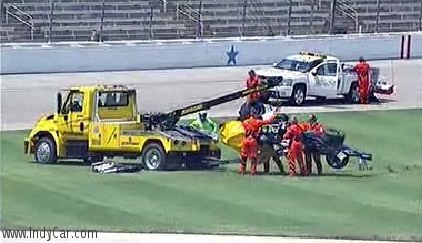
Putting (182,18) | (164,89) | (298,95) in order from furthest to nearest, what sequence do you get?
(182,18) → (164,89) → (298,95)

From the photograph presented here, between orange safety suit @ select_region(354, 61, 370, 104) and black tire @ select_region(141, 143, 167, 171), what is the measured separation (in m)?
12.9

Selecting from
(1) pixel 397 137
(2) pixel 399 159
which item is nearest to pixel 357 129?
(1) pixel 397 137

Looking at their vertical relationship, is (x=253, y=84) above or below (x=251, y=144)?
above

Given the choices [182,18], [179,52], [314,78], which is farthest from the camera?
[182,18]

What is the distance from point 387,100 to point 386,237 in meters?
19.3

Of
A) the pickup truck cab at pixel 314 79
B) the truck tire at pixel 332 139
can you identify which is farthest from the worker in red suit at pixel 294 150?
the pickup truck cab at pixel 314 79

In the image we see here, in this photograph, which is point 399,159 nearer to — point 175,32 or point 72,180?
point 72,180

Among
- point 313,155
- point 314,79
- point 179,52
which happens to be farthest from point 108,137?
point 179,52

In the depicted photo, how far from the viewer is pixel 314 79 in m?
35.3

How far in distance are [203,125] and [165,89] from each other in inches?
468

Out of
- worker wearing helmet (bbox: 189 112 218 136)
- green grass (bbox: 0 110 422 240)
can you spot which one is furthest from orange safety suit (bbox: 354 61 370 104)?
worker wearing helmet (bbox: 189 112 218 136)

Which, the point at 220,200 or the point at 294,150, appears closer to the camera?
the point at 220,200

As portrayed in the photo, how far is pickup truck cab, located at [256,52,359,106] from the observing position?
34.6m

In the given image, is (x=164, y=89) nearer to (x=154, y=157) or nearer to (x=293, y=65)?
(x=293, y=65)
